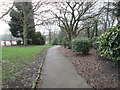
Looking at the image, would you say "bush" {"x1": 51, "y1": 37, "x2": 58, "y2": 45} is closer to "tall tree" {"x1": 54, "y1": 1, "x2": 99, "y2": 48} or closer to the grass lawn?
"tall tree" {"x1": 54, "y1": 1, "x2": 99, "y2": 48}

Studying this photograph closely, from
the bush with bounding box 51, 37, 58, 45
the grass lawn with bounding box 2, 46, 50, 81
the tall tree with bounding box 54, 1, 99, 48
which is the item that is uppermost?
the tall tree with bounding box 54, 1, 99, 48

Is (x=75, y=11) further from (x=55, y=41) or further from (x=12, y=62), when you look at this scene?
(x=55, y=41)

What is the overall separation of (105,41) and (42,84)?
109 inches

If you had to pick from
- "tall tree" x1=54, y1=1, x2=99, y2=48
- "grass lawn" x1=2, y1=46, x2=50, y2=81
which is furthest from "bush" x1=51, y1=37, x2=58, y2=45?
"grass lawn" x1=2, y1=46, x2=50, y2=81

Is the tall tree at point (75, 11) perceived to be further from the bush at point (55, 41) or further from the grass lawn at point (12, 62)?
the bush at point (55, 41)

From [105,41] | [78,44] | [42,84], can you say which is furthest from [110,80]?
[78,44]

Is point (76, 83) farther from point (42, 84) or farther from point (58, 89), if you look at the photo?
point (42, 84)

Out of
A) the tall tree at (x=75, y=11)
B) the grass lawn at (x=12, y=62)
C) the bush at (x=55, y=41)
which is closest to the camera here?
the grass lawn at (x=12, y=62)

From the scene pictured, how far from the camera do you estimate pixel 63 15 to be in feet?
39.0

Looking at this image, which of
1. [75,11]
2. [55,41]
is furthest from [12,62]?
[55,41]

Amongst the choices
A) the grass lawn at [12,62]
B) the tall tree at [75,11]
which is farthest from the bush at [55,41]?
the grass lawn at [12,62]

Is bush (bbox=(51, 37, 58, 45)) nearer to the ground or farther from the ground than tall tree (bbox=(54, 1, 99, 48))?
nearer to the ground

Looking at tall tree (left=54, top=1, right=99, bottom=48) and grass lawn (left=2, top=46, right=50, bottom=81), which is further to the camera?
tall tree (left=54, top=1, right=99, bottom=48)

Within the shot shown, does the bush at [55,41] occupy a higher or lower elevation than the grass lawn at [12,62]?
higher
